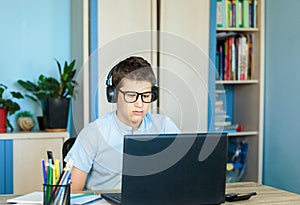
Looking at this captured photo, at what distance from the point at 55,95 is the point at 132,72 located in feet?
3.94

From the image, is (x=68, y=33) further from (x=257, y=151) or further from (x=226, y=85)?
(x=257, y=151)

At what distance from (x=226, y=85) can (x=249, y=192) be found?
1.95m

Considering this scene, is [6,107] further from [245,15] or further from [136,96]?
[245,15]

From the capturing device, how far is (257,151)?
3889 millimetres

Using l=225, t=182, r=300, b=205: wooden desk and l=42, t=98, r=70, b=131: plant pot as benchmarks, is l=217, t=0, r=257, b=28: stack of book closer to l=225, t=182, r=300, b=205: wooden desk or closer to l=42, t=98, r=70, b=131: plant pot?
l=42, t=98, r=70, b=131: plant pot

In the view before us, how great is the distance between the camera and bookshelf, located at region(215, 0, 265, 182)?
12.5 ft

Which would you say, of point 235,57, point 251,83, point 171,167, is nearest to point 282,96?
point 251,83

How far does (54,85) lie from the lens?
3369mm

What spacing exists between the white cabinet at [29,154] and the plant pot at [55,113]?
0.06 metres

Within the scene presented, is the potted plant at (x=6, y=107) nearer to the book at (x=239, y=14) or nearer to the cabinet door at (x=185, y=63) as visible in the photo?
the cabinet door at (x=185, y=63)

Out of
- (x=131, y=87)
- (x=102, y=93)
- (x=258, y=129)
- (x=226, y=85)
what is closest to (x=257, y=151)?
(x=258, y=129)

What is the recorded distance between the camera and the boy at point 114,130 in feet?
7.28

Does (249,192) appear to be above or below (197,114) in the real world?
below

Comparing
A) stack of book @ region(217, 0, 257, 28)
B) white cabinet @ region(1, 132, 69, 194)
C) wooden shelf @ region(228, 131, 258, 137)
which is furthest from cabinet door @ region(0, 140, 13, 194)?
stack of book @ region(217, 0, 257, 28)
